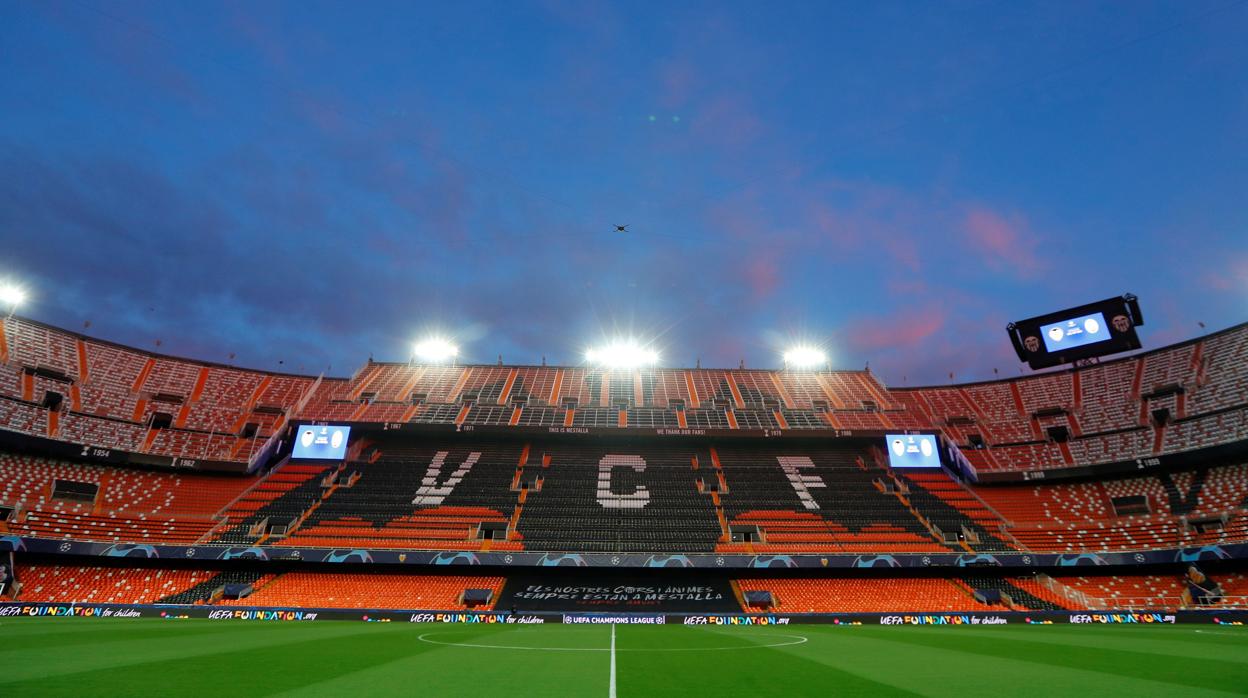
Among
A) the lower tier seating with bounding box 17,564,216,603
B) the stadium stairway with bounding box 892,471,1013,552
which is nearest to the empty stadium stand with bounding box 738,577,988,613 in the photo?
the stadium stairway with bounding box 892,471,1013,552

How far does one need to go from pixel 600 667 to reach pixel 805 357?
4415 centimetres

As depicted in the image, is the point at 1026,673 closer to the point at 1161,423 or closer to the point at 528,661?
the point at 528,661

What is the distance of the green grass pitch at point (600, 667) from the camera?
6867mm

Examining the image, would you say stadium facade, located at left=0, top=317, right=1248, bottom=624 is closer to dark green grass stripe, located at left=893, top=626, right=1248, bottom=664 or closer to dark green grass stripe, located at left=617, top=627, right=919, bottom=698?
dark green grass stripe, located at left=893, top=626, right=1248, bottom=664

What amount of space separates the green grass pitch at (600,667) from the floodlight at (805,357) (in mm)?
36092

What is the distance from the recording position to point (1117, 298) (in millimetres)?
36219

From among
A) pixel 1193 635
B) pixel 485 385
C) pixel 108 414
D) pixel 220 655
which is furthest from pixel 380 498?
pixel 1193 635

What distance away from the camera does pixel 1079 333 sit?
37812mm

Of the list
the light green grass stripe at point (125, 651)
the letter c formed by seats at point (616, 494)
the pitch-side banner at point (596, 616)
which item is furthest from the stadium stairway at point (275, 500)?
the letter c formed by seats at point (616, 494)

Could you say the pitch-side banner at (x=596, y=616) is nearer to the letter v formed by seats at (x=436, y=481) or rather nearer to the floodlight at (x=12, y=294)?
the letter v formed by seats at (x=436, y=481)

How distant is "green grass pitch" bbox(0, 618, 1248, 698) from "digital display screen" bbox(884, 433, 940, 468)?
1015 inches

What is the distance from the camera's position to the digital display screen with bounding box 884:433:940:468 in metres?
39.0

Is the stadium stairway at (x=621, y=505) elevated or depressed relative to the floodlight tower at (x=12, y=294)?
depressed

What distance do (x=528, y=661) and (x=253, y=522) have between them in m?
30.9
